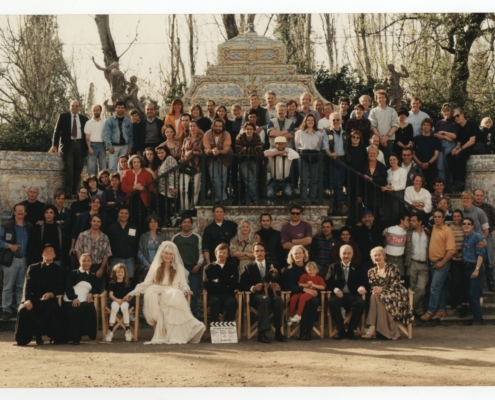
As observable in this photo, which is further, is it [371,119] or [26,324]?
[371,119]

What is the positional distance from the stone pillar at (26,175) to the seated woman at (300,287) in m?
4.85

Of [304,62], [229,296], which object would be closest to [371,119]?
[229,296]

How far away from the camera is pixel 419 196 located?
1694 centimetres

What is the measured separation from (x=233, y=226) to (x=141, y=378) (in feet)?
14.5

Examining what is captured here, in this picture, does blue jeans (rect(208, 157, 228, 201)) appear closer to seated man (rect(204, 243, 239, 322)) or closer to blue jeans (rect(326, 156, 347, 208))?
blue jeans (rect(326, 156, 347, 208))

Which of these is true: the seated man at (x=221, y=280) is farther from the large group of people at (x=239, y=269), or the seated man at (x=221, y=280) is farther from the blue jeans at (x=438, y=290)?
the blue jeans at (x=438, y=290)

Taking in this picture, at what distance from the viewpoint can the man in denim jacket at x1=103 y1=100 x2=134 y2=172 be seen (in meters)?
18.4

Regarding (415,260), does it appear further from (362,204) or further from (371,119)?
(371,119)

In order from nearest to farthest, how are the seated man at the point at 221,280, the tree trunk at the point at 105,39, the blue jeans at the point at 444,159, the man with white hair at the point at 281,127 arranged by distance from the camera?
the seated man at the point at 221,280, the man with white hair at the point at 281,127, the blue jeans at the point at 444,159, the tree trunk at the point at 105,39

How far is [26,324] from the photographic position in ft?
48.7

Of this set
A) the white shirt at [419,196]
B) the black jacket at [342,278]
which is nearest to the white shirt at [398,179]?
the white shirt at [419,196]

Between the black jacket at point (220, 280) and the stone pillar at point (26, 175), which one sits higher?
the stone pillar at point (26, 175)

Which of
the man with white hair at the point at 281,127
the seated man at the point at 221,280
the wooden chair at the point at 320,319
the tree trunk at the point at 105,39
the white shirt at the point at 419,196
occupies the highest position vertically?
the tree trunk at the point at 105,39

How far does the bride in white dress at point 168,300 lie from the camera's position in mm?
14945
